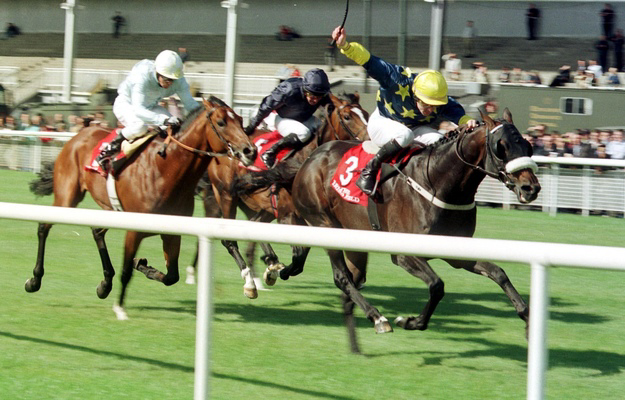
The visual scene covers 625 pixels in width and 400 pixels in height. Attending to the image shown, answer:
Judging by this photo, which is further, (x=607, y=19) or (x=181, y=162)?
(x=607, y=19)

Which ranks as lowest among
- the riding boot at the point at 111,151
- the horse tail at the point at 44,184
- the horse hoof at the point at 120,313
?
the horse hoof at the point at 120,313

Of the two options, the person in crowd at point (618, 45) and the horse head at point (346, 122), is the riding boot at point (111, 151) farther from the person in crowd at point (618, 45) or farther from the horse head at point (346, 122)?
the person in crowd at point (618, 45)

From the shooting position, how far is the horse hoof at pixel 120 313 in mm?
3454

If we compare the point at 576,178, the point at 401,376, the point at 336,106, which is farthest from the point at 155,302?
the point at 576,178

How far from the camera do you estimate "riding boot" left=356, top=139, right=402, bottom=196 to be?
17.0 ft

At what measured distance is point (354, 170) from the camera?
548 cm

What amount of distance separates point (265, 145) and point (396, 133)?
6.35 feet

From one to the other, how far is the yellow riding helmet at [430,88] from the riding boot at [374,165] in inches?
12.3

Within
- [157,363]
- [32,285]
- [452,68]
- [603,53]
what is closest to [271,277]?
[32,285]

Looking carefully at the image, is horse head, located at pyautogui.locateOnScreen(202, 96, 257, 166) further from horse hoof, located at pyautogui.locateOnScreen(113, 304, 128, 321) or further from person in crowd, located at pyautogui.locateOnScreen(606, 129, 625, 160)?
person in crowd, located at pyautogui.locateOnScreen(606, 129, 625, 160)

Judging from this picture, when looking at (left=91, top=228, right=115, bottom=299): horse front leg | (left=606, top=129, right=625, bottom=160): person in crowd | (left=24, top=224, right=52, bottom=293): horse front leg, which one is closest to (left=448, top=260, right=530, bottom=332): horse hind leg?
(left=91, top=228, right=115, bottom=299): horse front leg

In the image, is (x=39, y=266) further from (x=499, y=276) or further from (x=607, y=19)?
(x=607, y=19)

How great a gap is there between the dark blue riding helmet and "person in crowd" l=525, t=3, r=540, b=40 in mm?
19324

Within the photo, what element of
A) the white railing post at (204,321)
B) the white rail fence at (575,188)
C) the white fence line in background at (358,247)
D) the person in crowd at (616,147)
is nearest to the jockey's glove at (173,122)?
the white fence line in background at (358,247)
